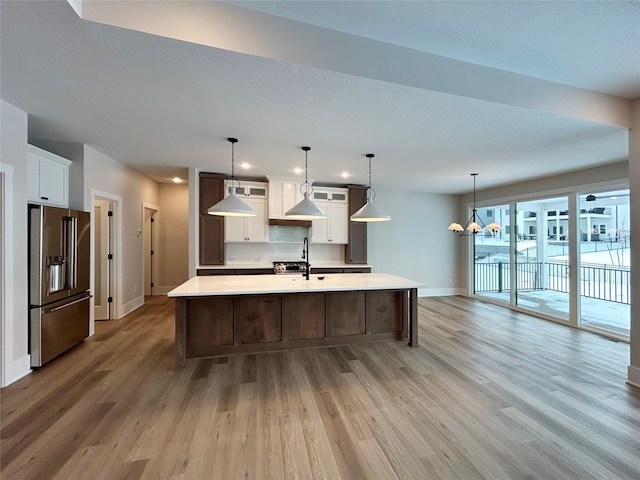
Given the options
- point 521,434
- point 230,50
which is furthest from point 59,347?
point 521,434

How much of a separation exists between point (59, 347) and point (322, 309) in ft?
9.83

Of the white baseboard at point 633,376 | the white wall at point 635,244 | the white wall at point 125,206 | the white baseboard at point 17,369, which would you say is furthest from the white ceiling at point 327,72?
the white baseboard at point 17,369

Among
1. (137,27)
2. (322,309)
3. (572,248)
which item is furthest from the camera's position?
(572,248)

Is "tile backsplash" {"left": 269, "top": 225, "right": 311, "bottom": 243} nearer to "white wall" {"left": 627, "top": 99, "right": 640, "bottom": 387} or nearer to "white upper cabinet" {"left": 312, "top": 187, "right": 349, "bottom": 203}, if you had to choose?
"white upper cabinet" {"left": 312, "top": 187, "right": 349, "bottom": 203}

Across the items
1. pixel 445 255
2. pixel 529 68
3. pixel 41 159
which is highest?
pixel 529 68

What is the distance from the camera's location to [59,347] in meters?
3.12

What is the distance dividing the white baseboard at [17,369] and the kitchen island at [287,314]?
4.68 feet

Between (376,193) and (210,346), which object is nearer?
(210,346)

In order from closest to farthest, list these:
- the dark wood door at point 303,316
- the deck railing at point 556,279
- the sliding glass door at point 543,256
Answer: the dark wood door at point 303,316, the deck railing at point 556,279, the sliding glass door at point 543,256

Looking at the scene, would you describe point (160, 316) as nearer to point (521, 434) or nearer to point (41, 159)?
point (41, 159)

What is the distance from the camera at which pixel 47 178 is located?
330 cm

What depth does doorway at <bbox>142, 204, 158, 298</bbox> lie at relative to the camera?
251 inches

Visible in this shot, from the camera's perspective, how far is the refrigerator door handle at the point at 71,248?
3.24 m

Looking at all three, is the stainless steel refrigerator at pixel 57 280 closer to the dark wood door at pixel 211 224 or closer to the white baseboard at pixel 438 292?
the dark wood door at pixel 211 224
